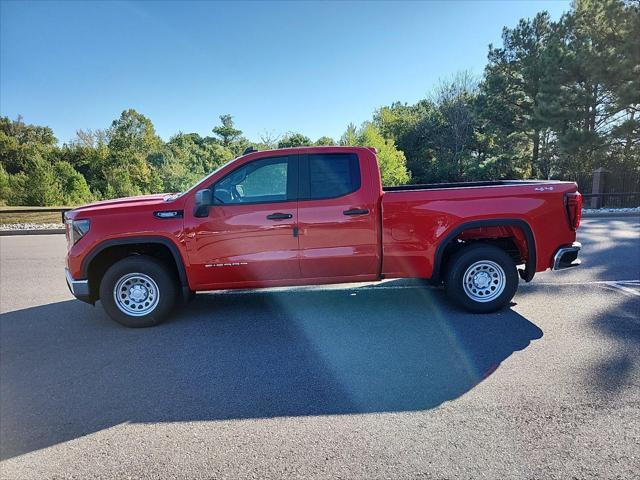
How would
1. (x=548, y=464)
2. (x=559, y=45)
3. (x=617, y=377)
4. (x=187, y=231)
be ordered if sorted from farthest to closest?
(x=559, y=45) < (x=187, y=231) < (x=617, y=377) < (x=548, y=464)

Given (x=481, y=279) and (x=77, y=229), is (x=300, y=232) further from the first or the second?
(x=77, y=229)

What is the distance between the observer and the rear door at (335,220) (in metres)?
4.77

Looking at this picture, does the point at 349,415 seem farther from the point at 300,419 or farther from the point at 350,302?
the point at 350,302

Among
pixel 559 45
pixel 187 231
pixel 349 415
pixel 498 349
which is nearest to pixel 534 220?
pixel 498 349

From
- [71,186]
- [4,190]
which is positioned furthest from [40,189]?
[4,190]

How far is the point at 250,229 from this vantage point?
15.5 feet

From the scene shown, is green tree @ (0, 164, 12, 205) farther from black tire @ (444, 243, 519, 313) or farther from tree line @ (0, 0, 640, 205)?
black tire @ (444, 243, 519, 313)

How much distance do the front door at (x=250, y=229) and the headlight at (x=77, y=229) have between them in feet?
4.11

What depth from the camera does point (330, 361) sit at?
→ 151 inches

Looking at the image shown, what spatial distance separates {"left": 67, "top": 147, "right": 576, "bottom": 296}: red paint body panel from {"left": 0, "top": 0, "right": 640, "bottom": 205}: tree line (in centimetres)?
1801

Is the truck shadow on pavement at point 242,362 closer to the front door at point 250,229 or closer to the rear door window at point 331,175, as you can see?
the front door at point 250,229

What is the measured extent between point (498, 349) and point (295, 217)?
2.63m

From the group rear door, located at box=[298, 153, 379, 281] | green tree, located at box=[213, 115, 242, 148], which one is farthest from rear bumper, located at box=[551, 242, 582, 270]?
green tree, located at box=[213, 115, 242, 148]

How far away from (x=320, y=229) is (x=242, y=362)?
5.83 feet
